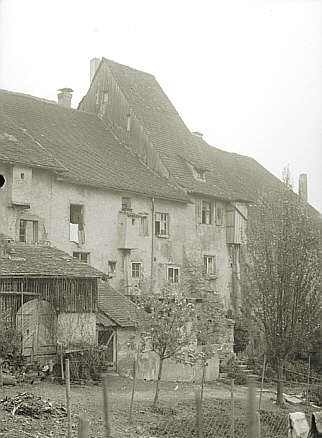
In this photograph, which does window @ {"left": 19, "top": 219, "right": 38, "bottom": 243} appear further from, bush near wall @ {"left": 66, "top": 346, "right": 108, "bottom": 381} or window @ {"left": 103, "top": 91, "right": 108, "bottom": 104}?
window @ {"left": 103, "top": 91, "right": 108, "bottom": 104}

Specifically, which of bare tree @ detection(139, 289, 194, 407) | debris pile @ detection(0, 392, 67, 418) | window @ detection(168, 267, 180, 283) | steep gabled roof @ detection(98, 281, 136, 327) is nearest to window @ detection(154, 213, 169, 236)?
window @ detection(168, 267, 180, 283)

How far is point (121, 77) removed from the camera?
41062 mm

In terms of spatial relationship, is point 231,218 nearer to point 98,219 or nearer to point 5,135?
point 98,219

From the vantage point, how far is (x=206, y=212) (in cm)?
3875

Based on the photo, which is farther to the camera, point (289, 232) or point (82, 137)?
point (82, 137)

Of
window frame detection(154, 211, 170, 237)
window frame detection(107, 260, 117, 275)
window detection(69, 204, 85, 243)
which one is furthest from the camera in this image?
window frame detection(154, 211, 170, 237)

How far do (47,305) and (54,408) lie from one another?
796cm

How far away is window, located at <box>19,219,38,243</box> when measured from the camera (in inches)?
1158

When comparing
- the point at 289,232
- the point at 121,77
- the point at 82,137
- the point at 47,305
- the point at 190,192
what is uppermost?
the point at 121,77

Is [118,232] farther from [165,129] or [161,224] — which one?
[165,129]

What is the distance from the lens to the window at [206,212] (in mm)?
38531

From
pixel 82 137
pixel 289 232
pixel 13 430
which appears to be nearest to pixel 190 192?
pixel 82 137

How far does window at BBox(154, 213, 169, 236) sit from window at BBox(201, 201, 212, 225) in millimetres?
3009

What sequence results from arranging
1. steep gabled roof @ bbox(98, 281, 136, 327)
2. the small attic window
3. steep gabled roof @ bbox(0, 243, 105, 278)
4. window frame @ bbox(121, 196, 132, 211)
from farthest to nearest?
the small attic window, window frame @ bbox(121, 196, 132, 211), steep gabled roof @ bbox(98, 281, 136, 327), steep gabled roof @ bbox(0, 243, 105, 278)
